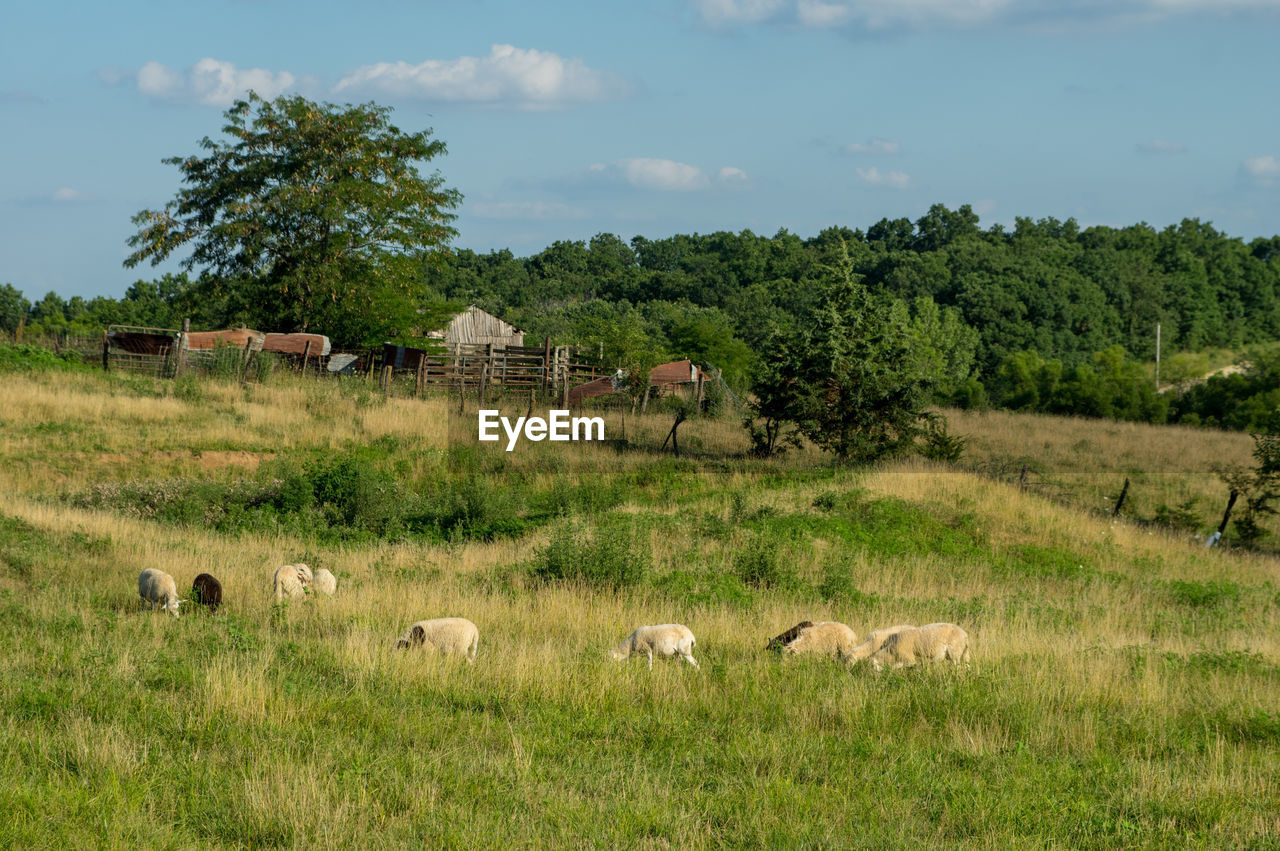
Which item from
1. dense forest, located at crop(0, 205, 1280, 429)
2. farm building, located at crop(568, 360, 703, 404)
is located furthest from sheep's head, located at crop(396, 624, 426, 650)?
dense forest, located at crop(0, 205, 1280, 429)

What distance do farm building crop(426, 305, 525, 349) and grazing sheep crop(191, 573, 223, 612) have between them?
46.7 metres

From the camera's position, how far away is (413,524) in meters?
17.5

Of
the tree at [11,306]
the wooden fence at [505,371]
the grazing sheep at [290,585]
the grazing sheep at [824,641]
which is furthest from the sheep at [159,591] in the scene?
the tree at [11,306]

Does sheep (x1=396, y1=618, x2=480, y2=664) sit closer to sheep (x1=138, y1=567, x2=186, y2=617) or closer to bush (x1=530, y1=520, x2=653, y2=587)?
sheep (x1=138, y1=567, x2=186, y2=617)

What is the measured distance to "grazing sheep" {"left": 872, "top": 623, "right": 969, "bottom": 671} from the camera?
795 centimetres

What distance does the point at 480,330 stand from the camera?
192 feet

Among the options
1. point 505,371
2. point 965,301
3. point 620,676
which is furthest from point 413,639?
point 965,301

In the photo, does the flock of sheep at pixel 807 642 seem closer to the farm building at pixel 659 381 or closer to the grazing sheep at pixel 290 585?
the grazing sheep at pixel 290 585

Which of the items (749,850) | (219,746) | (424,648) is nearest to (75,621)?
(424,648)

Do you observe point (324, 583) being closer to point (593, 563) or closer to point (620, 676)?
point (593, 563)

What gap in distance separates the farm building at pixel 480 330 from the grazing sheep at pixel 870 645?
49.1m

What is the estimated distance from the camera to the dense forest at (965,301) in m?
48.8

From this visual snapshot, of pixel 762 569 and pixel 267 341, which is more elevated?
pixel 267 341

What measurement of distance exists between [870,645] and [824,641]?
1.29 ft
